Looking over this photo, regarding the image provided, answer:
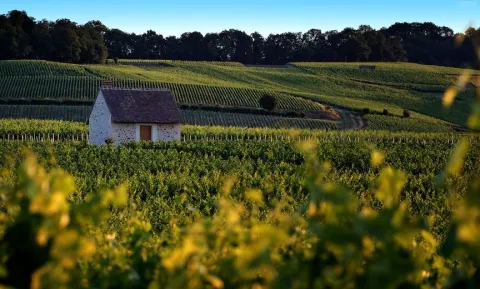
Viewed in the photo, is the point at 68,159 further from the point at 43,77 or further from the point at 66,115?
the point at 43,77

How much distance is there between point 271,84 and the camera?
327ft

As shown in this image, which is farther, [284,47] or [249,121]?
[284,47]

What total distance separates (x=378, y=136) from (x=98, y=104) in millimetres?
18170

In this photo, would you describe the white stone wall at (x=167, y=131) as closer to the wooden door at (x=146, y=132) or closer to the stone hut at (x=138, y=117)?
the stone hut at (x=138, y=117)

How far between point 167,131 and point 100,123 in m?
4.60

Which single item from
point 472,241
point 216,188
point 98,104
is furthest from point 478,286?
point 98,104

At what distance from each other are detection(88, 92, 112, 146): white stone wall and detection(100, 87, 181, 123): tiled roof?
2.07ft

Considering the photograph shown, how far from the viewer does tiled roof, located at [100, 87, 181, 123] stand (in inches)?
1698

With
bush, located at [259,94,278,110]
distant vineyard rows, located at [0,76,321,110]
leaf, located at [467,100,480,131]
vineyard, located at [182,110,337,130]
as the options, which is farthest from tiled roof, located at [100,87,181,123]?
leaf, located at [467,100,480,131]

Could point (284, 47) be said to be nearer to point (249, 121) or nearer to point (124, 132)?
point (249, 121)

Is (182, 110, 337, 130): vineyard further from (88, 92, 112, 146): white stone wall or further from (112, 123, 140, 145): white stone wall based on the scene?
(112, 123, 140, 145): white stone wall

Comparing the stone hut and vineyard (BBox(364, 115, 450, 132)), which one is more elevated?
the stone hut

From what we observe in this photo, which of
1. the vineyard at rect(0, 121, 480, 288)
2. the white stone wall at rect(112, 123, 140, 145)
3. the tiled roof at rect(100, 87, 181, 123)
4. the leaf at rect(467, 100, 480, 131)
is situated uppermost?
the leaf at rect(467, 100, 480, 131)

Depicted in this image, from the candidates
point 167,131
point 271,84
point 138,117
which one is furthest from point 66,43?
point 167,131
